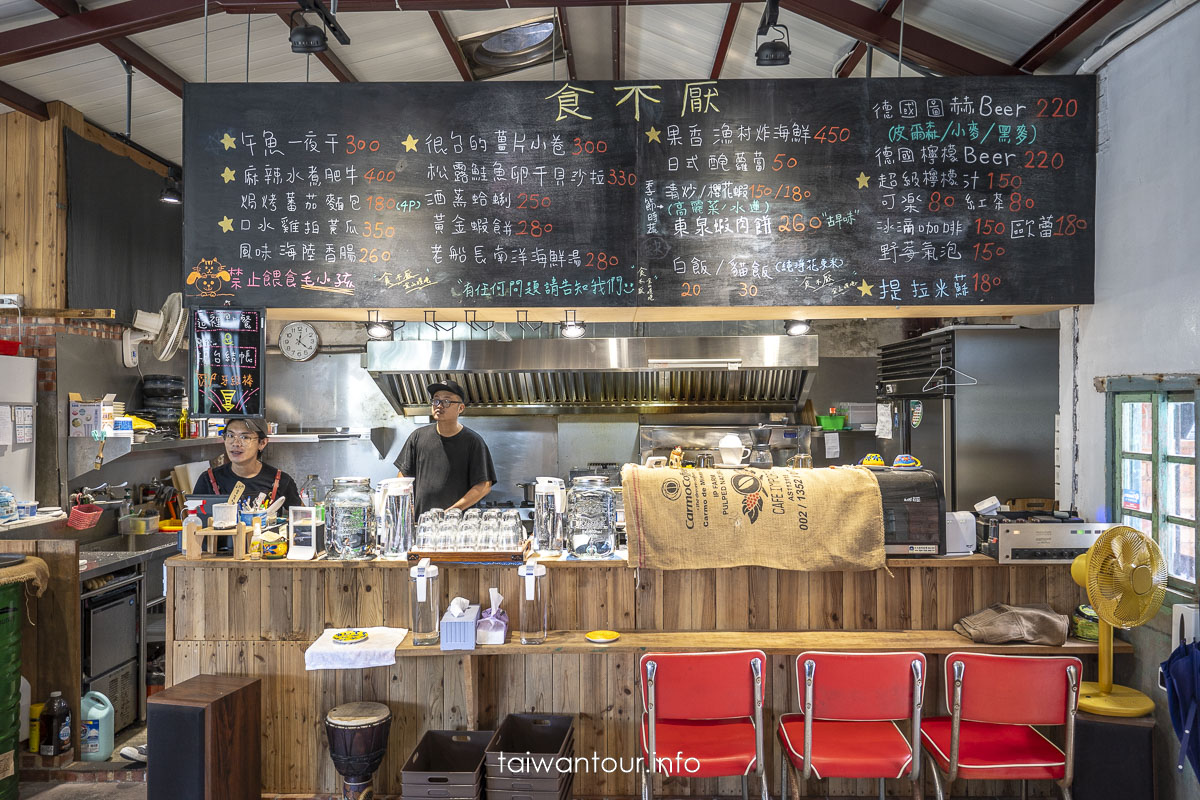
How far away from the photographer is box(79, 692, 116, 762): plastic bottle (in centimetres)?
453

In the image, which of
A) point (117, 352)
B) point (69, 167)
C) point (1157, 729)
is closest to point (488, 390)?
point (117, 352)

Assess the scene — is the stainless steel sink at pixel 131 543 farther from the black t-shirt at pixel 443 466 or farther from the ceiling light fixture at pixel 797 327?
the ceiling light fixture at pixel 797 327

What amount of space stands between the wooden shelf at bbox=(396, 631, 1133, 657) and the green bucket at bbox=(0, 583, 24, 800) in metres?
2.22

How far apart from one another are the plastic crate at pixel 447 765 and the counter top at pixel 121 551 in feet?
8.97

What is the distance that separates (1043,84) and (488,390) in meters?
5.55

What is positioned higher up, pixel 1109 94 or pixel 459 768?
pixel 1109 94

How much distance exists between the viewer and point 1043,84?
3953mm

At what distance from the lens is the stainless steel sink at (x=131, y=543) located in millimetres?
5734

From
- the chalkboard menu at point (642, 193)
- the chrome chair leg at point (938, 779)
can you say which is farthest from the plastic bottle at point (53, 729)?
the chrome chair leg at point (938, 779)

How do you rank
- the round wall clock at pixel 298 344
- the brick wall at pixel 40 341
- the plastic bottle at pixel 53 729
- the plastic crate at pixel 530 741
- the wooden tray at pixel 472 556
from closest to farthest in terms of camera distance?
1. the plastic crate at pixel 530 741
2. the wooden tray at pixel 472 556
3. the plastic bottle at pixel 53 729
4. the brick wall at pixel 40 341
5. the round wall clock at pixel 298 344

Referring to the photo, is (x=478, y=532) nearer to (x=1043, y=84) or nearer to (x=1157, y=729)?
(x=1157, y=729)

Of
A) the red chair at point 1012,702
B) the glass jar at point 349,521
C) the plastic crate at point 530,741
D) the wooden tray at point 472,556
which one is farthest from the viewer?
the glass jar at point 349,521

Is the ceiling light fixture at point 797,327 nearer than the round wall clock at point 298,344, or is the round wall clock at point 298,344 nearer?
the ceiling light fixture at point 797,327

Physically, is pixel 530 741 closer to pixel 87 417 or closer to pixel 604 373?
pixel 87 417
